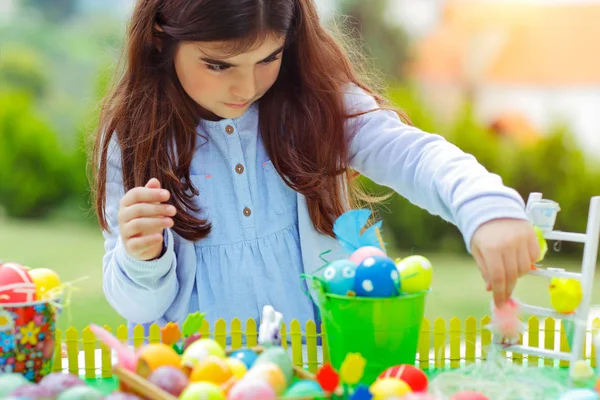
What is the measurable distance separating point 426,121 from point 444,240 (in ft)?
3.29

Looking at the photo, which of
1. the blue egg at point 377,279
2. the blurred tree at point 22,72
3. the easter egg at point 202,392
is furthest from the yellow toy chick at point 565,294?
the blurred tree at point 22,72

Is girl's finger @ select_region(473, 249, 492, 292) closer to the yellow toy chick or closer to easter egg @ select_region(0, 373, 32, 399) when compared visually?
the yellow toy chick

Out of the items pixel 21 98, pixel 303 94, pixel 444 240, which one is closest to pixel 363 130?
pixel 303 94

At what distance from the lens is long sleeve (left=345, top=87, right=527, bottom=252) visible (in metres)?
1.03

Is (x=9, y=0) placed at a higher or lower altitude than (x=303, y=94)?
higher

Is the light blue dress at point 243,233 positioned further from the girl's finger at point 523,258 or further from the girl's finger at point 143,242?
the girl's finger at point 523,258

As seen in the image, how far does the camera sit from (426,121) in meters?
5.50

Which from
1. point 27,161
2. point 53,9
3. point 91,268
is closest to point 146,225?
point 91,268

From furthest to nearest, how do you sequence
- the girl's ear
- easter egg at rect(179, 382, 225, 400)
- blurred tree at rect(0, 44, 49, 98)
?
blurred tree at rect(0, 44, 49, 98) < the girl's ear < easter egg at rect(179, 382, 225, 400)

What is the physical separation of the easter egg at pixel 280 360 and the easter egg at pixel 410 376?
0.13 metres

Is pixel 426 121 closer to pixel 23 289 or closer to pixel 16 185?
pixel 16 185

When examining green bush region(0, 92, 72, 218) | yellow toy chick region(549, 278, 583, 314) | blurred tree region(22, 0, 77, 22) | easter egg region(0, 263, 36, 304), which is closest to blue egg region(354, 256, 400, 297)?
yellow toy chick region(549, 278, 583, 314)

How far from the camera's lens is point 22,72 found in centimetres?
692

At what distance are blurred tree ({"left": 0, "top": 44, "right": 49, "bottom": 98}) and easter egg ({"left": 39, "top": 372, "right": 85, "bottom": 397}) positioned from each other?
6.49 meters
